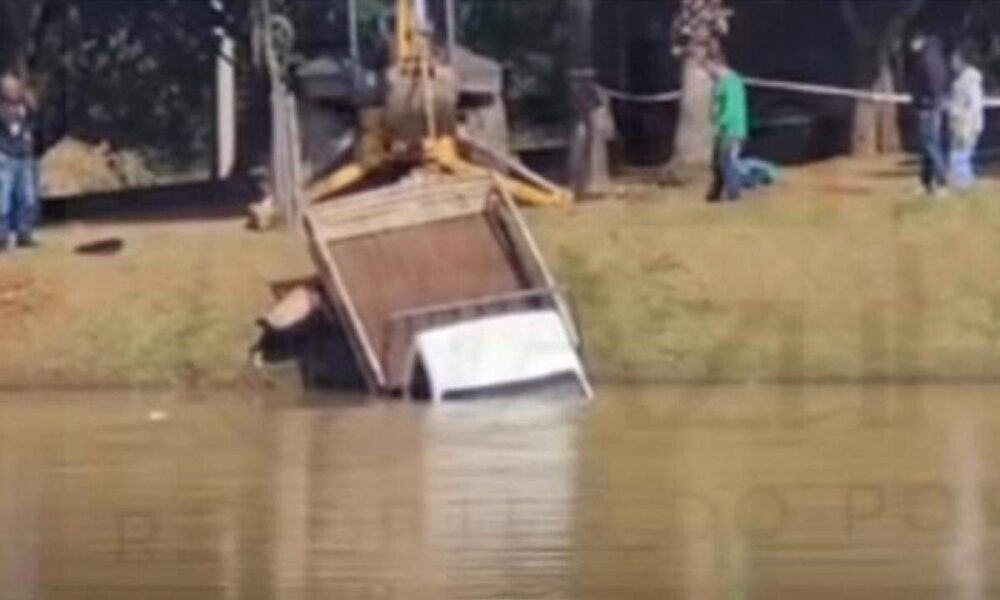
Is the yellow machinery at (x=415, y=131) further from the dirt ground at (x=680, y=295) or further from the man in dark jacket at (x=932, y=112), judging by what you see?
the man in dark jacket at (x=932, y=112)

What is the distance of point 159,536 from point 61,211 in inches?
936

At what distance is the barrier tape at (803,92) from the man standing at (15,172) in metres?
8.55

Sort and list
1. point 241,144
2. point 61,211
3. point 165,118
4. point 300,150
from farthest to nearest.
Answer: point 165,118 → point 241,144 → point 61,211 → point 300,150

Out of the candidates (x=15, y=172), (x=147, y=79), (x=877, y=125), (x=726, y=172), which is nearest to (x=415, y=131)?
(x=726, y=172)

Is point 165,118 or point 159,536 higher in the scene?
point 159,536

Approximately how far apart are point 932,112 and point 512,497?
16187 mm

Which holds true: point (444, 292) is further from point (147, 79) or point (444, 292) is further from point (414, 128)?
point (147, 79)

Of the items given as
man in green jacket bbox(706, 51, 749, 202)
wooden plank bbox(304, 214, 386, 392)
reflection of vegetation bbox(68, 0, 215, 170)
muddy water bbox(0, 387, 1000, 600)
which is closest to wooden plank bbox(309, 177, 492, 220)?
wooden plank bbox(304, 214, 386, 392)

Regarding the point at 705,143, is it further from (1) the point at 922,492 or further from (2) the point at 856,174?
(1) the point at 922,492

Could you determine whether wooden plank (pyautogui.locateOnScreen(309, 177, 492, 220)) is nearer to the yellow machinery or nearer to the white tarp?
the white tarp

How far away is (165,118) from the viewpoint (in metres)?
55.8

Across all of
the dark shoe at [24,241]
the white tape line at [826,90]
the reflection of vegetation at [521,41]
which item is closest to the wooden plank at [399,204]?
the dark shoe at [24,241]

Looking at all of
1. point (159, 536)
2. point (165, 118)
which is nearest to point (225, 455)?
point (159, 536)

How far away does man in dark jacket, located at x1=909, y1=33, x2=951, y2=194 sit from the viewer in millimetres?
36406
